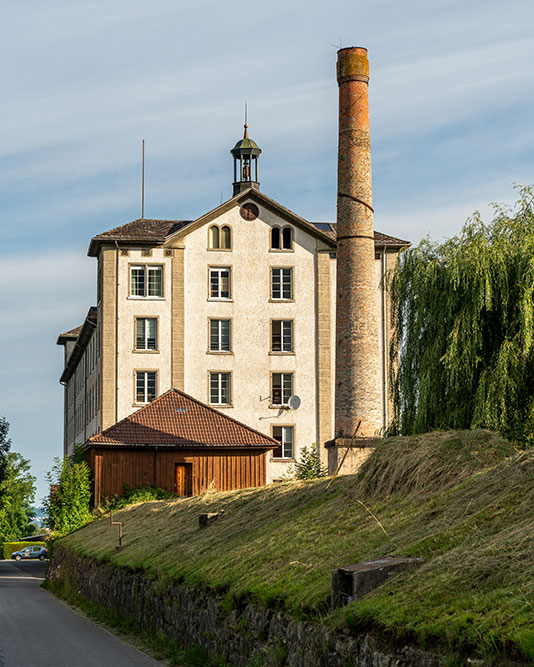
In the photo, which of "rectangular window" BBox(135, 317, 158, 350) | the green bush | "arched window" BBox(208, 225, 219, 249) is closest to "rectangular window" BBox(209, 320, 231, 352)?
"rectangular window" BBox(135, 317, 158, 350)

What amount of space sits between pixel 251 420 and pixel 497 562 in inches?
1642

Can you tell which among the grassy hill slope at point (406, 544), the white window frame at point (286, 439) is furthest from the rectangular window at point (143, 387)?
the grassy hill slope at point (406, 544)

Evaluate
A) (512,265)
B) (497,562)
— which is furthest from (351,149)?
(497,562)

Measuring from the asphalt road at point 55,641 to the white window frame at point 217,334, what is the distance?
25.5 meters

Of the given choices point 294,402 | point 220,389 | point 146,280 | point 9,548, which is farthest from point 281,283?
point 9,548

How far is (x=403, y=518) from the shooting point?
12.9 metres

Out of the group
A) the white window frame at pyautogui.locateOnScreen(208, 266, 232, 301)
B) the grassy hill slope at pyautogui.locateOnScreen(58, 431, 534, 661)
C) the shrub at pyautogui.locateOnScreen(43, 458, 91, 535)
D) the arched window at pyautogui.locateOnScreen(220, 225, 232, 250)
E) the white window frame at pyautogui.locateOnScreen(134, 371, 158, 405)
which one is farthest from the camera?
the arched window at pyautogui.locateOnScreen(220, 225, 232, 250)

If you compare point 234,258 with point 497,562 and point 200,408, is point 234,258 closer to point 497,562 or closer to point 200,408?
point 200,408

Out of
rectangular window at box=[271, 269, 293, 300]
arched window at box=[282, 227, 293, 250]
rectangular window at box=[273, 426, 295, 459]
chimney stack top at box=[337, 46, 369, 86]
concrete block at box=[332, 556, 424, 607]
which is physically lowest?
concrete block at box=[332, 556, 424, 607]

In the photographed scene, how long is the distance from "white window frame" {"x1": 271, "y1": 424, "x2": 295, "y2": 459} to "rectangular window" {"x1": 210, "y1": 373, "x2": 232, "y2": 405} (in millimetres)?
2836

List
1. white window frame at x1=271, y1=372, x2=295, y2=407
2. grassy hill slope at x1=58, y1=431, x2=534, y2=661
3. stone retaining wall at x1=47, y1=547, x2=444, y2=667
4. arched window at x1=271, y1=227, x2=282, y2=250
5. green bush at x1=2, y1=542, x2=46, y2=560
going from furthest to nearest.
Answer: green bush at x1=2, y1=542, x2=46, y2=560, arched window at x1=271, y1=227, x2=282, y2=250, white window frame at x1=271, y1=372, x2=295, y2=407, stone retaining wall at x1=47, y1=547, x2=444, y2=667, grassy hill slope at x1=58, y1=431, x2=534, y2=661

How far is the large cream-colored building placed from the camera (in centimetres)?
5056

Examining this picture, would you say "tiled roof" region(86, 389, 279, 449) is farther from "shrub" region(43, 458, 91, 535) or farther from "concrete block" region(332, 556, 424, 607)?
"concrete block" region(332, 556, 424, 607)

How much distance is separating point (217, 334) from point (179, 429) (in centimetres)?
982
